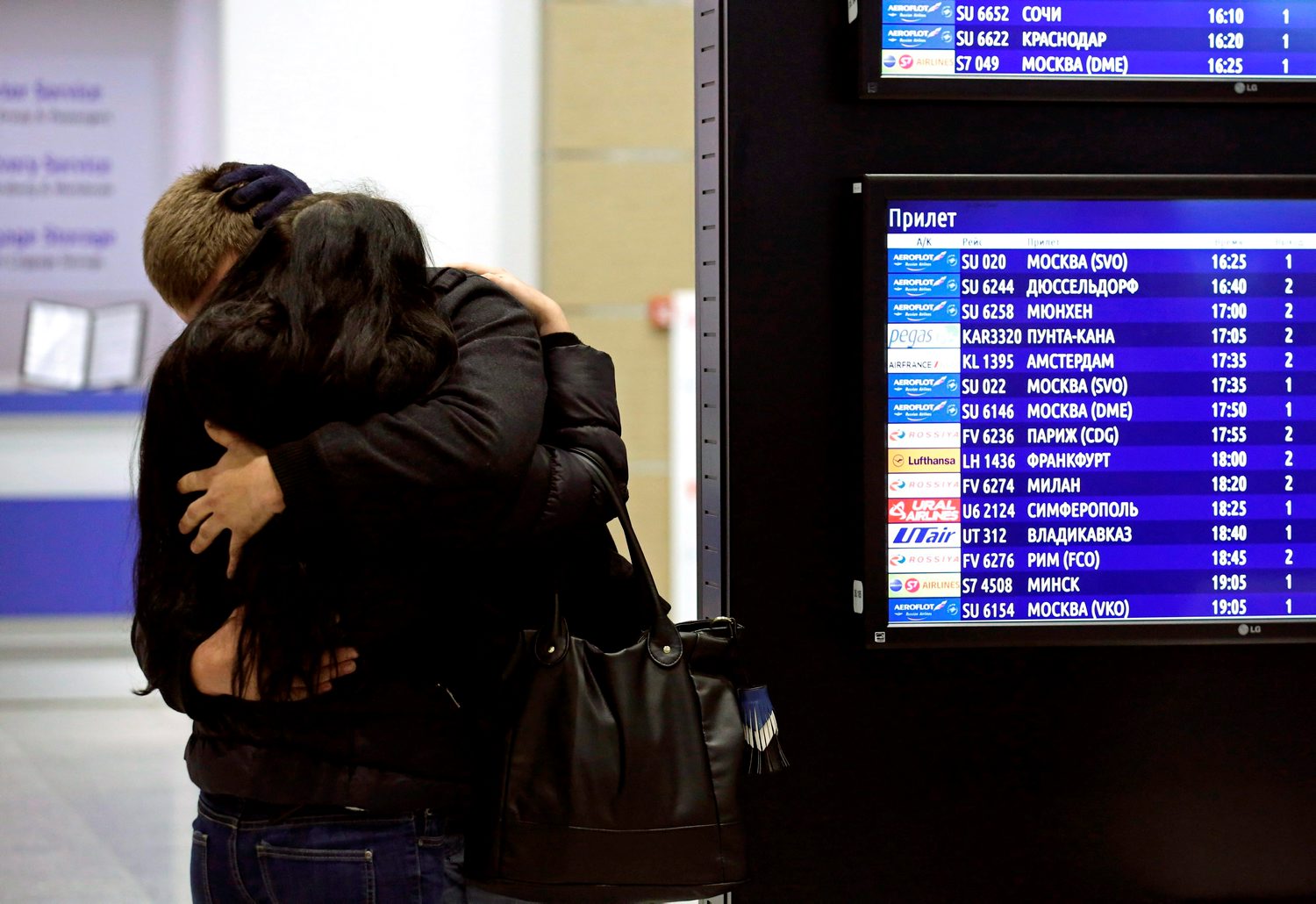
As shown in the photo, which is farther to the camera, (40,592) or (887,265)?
(40,592)

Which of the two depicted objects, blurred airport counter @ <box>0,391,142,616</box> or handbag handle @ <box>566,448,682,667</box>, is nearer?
handbag handle @ <box>566,448,682,667</box>

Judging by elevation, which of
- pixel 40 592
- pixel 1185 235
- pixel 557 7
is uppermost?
pixel 557 7

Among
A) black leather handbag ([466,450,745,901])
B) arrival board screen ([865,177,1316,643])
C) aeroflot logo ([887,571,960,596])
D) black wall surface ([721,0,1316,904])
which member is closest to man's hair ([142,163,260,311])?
black leather handbag ([466,450,745,901])

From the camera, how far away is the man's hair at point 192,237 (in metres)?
1.14

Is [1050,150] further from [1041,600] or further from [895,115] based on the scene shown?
[1041,600]

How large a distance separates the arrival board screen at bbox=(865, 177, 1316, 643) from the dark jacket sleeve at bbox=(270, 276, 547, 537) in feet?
1.65

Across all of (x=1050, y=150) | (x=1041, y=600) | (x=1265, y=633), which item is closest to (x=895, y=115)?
(x=1050, y=150)

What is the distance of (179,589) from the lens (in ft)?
3.70

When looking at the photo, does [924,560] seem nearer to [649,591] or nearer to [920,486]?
[920,486]

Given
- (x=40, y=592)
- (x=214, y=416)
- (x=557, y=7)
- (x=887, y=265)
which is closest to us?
(x=214, y=416)

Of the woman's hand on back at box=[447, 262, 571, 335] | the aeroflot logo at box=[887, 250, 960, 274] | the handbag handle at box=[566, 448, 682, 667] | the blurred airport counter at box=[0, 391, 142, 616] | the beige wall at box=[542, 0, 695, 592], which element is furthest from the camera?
the blurred airport counter at box=[0, 391, 142, 616]

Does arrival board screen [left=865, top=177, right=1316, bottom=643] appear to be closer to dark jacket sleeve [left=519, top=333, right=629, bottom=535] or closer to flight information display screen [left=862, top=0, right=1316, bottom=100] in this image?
flight information display screen [left=862, top=0, right=1316, bottom=100]

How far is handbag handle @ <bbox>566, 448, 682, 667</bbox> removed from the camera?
3.68ft

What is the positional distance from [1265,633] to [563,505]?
0.89 m
